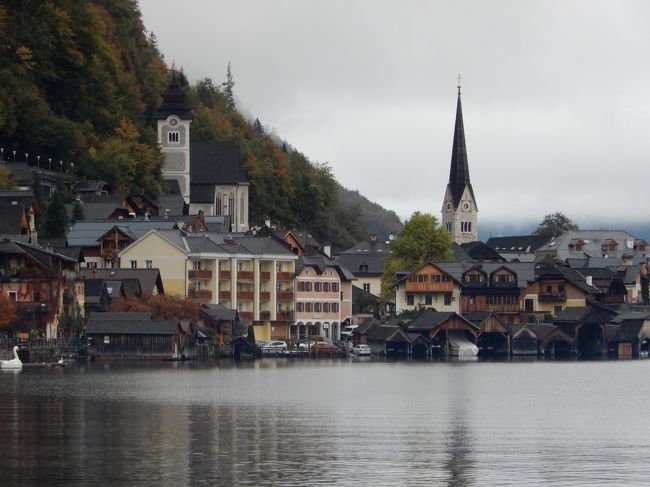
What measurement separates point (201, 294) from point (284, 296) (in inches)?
368

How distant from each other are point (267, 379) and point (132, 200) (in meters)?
59.4

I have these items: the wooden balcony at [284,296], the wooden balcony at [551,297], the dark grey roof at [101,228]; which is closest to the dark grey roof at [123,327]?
the dark grey roof at [101,228]

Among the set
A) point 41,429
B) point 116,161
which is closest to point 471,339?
point 116,161

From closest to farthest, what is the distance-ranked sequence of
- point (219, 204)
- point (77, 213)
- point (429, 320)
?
point (77, 213)
point (429, 320)
point (219, 204)

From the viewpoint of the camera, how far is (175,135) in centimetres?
18638

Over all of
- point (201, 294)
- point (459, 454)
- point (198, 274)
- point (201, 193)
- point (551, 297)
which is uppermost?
point (201, 193)

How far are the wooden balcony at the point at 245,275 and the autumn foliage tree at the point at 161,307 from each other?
555 inches

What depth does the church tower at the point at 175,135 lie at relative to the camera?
184875 mm

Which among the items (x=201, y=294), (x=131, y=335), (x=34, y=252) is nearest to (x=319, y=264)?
(x=201, y=294)

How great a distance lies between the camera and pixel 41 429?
201ft

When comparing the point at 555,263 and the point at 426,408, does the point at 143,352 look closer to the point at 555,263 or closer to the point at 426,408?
the point at 426,408

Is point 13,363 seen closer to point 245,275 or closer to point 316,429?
point 245,275

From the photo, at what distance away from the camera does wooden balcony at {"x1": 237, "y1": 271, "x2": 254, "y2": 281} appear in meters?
144

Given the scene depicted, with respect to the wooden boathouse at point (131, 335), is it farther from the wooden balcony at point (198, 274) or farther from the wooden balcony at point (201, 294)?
the wooden balcony at point (198, 274)
